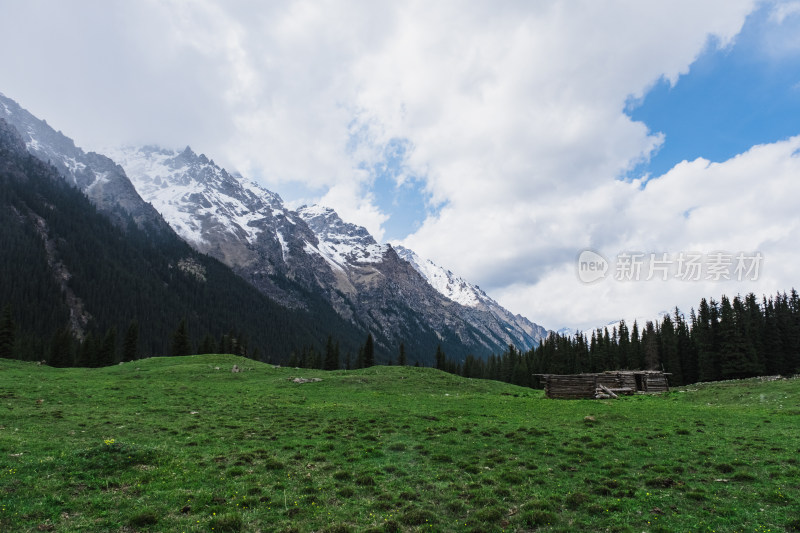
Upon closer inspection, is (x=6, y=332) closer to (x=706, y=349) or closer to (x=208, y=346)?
(x=208, y=346)

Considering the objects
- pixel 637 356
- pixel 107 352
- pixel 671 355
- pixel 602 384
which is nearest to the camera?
pixel 602 384

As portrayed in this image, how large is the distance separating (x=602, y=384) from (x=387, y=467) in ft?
160

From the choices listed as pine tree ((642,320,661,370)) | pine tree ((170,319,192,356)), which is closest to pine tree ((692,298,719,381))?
pine tree ((642,320,661,370))

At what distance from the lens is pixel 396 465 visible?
64.2ft

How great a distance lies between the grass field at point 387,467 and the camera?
13148mm

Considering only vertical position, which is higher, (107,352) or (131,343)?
(131,343)

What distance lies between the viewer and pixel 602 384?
5688cm

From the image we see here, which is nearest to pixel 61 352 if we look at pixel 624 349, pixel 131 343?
pixel 131 343

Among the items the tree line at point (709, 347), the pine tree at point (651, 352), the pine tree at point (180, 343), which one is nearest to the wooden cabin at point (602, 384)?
the tree line at point (709, 347)

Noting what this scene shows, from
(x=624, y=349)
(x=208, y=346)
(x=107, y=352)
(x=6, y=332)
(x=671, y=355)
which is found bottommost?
(x=107, y=352)

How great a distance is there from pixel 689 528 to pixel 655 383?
179 ft

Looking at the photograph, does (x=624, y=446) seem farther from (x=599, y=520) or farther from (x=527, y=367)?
(x=527, y=367)

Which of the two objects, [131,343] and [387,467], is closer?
[387,467]

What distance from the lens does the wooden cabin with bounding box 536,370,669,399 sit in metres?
49.7
